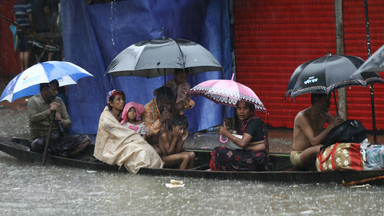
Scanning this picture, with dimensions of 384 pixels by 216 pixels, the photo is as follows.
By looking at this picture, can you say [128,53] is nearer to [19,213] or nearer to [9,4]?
[19,213]

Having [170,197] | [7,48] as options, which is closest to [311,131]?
[170,197]

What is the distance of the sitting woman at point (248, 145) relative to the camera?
25.3 feet

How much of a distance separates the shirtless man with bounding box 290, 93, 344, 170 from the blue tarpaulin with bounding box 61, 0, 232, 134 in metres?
3.16

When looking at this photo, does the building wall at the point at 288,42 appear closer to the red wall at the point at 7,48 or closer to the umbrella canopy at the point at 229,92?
the umbrella canopy at the point at 229,92

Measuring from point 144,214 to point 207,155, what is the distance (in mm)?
2320

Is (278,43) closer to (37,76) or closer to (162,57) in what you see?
(162,57)

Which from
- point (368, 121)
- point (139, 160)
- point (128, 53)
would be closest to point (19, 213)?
point (139, 160)

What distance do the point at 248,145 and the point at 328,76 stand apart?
1.33 meters

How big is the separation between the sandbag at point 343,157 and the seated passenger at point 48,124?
3.69 meters

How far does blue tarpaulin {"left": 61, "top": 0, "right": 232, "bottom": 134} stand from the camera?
10141 mm

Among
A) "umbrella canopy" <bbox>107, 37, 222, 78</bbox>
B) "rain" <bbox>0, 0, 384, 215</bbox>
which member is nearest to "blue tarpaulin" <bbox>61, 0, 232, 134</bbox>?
"umbrella canopy" <bbox>107, 37, 222, 78</bbox>

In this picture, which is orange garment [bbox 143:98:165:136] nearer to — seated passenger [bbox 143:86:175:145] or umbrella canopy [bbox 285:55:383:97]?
seated passenger [bbox 143:86:175:145]

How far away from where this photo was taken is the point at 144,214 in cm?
658

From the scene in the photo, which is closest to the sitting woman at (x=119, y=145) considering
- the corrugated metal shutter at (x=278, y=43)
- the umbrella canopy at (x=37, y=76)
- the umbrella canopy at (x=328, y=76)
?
the umbrella canopy at (x=37, y=76)
